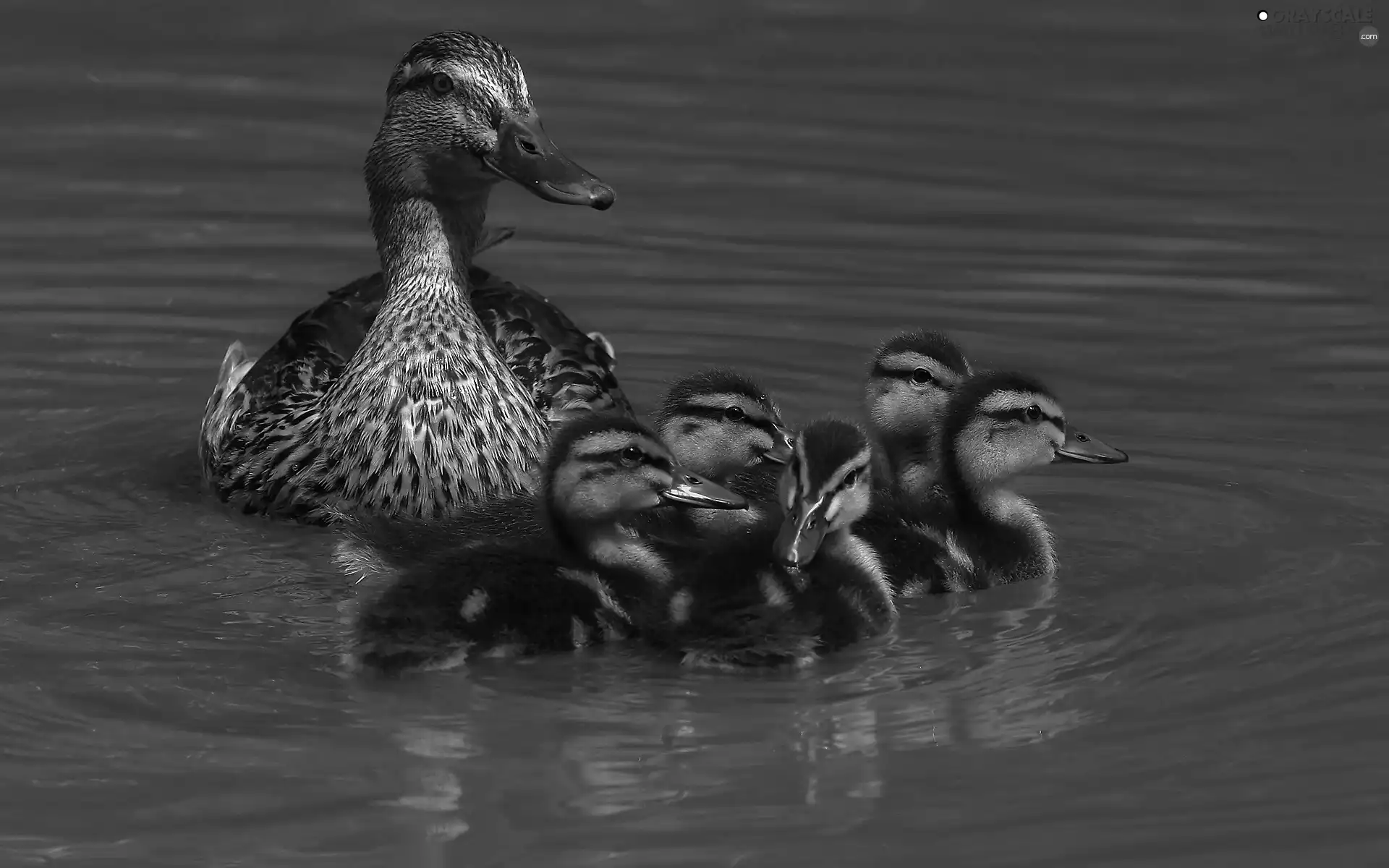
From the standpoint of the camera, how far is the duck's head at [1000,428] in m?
8.00

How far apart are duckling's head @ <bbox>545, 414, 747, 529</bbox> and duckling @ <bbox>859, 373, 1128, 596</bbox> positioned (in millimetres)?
710

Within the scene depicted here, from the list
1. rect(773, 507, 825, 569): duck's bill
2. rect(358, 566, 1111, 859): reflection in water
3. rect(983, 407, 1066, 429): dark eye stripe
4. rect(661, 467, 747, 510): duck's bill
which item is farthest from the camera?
rect(983, 407, 1066, 429): dark eye stripe

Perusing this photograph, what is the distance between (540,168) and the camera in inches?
328

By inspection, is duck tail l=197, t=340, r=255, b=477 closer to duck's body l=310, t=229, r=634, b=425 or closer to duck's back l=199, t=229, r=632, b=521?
duck's back l=199, t=229, r=632, b=521

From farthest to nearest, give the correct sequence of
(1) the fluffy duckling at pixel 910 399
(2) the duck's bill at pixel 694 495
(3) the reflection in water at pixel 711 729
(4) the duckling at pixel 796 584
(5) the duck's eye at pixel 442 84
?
1. (5) the duck's eye at pixel 442 84
2. (1) the fluffy duckling at pixel 910 399
3. (2) the duck's bill at pixel 694 495
4. (4) the duckling at pixel 796 584
5. (3) the reflection in water at pixel 711 729

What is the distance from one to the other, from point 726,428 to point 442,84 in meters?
1.51

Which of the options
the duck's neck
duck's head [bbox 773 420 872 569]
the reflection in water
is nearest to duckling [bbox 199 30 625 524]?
the duck's neck

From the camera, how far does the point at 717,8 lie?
44.9ft

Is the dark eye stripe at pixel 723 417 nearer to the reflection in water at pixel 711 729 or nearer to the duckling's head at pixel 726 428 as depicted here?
the duckling's head at pixel 726 428

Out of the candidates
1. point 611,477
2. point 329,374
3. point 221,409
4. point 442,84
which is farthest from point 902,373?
point 221,409

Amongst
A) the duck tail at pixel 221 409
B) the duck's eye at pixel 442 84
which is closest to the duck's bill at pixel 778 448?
the duck's eye at pixel 442 84

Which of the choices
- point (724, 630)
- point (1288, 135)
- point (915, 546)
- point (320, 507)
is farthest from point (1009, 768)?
point (1288, 135)

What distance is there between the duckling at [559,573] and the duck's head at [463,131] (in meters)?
1.30

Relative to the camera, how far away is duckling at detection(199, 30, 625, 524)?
831cm
